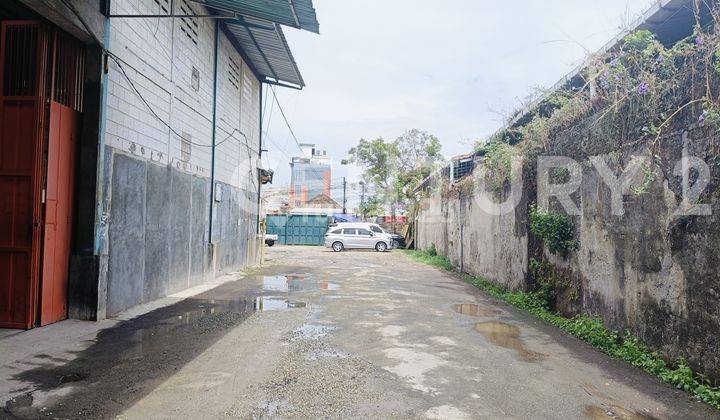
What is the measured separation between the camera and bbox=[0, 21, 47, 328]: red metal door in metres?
5.41

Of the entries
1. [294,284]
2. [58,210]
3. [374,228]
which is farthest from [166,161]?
[374,228]

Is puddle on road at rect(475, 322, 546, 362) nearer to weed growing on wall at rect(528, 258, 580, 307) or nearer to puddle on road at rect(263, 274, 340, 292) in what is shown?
weed growing on wall at rect(528, 258, 580, 307)

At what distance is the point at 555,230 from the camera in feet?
23.5

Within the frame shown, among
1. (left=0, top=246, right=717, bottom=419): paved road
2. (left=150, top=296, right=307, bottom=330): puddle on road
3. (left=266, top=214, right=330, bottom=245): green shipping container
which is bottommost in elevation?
(left=0, top=246, right=717, bottom=419): paved road

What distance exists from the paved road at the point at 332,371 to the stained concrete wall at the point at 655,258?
527 mm

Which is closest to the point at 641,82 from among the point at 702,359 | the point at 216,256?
the point at 702,359

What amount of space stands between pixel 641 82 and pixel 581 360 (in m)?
3.19

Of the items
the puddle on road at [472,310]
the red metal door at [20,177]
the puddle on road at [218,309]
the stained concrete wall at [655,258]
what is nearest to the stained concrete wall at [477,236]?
the stained concrete wall at [655,258]

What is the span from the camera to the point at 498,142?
1046 cm

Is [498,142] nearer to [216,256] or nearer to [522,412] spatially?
[216,256]

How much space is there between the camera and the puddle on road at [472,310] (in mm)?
7355

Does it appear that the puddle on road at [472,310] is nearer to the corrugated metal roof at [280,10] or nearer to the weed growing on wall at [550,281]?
the weed growing on wall at [550,281]

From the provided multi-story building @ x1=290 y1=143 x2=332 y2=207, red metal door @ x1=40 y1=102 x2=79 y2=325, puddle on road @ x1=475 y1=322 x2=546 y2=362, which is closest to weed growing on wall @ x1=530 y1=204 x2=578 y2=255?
puddle on road @ x1=475 y1=322 x2=546 y2=362

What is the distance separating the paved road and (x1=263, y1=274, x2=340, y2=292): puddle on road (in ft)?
8.00
